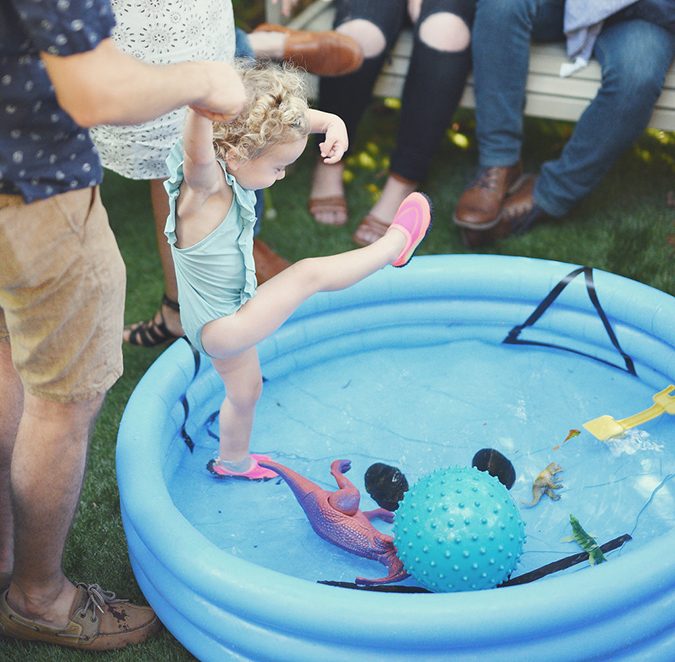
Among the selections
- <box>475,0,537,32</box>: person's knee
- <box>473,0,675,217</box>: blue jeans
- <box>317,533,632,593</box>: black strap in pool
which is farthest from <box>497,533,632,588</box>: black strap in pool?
<box>475,0,537,32</box>: person's knee

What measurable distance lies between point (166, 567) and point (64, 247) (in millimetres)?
664

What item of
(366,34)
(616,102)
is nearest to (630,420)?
(616,102)

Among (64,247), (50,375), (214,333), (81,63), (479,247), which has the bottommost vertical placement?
(479,247)

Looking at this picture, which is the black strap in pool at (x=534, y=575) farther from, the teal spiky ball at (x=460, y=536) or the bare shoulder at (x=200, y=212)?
the bare shoulder at (x=200, y=212)

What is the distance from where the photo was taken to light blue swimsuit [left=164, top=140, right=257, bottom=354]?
143 centimetres

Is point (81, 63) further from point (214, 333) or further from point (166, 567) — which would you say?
point (166, 567)

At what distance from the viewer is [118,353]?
1296 millimetres

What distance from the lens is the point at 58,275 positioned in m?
1.12

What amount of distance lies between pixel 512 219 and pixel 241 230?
5.43ft

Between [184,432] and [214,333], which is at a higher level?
[214,333]

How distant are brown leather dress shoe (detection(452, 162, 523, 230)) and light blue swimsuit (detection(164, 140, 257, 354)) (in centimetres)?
145

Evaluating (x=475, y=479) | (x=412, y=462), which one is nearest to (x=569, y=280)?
(x=412, y=462)

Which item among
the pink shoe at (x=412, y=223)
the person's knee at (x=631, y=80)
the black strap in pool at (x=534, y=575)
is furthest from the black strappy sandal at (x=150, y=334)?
the person's knee at (x=631, y=80)

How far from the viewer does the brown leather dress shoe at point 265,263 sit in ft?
8.29
